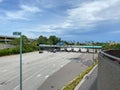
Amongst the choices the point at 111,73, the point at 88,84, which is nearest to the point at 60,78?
the point at 88,84

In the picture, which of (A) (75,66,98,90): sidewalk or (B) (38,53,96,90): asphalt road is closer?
(A) (75,66,98,90): sidewalk

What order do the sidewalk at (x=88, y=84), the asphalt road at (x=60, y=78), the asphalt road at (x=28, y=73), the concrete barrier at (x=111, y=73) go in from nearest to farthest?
the concrete barrier at (x=111, y=73) < the sidewalk at (x=88, y=84) < the asphalt road at (x=60, y=78) < the asphalt road at (x=28, y=73)

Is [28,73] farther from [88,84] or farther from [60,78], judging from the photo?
[88,84]

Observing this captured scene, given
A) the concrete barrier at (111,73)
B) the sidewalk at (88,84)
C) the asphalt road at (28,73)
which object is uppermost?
the concrete barrier at (111,73)

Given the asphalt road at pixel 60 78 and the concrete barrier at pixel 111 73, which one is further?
the asphalt road at pixel 60 78

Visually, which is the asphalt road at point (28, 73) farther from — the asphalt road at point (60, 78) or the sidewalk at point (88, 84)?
the sidewalk at point (88, 84)

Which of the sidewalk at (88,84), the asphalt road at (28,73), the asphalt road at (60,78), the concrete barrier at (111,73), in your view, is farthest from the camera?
the asphalt road at (28,73)

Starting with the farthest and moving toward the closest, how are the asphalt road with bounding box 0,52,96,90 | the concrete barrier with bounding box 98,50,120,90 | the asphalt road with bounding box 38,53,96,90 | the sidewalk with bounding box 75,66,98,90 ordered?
the asphalt road with bounding box 0,52,96,90 → the asphalt road with bounding box 38,53,96,90 → the sidewalk with bounding box 75,66,98,90 → the concrete barrier with bounding box 98,50,120,90

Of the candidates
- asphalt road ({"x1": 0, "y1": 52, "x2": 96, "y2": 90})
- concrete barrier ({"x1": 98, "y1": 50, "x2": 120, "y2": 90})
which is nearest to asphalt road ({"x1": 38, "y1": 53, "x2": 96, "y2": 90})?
asphalt road ({"x1": 0, "y1": 52, "x2": 96, "y2": 90})

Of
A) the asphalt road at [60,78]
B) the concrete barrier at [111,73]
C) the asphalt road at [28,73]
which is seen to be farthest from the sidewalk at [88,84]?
the concrete barrier at [111,73]

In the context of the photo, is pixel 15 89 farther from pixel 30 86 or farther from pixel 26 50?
pixel 26 50

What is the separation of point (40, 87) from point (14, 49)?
84613mm

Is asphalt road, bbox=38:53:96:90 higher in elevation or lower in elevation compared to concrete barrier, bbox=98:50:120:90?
lower

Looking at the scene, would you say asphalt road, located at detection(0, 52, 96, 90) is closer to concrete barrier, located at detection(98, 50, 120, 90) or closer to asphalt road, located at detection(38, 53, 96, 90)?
asphalt road, located at detection(38, 53, 96, 90)
